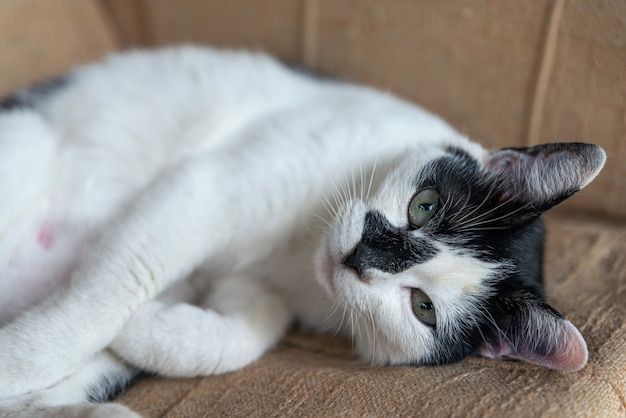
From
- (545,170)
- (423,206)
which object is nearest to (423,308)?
(423,206)

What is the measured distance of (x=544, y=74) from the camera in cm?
192

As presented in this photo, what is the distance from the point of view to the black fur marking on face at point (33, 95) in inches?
75.5

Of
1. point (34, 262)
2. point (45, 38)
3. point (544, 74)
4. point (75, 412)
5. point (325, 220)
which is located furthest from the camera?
point (45, 38)

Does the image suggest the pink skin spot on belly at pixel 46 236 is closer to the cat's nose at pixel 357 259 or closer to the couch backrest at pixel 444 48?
the couch backrest at pixel 444 48

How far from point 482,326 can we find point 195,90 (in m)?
1.24

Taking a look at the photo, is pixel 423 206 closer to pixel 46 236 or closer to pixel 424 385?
pixel 424 385

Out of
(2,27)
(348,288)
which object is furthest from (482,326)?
(2,27)

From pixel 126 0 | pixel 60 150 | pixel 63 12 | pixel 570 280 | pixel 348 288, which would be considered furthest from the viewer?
pixel 126 0

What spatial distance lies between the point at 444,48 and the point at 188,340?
137 centimetres

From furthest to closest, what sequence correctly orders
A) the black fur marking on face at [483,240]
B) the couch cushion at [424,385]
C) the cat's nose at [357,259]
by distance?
the black fur marking on face at [483,240]
the cat's nose at [357,259]
the couch cushion at [424,385]

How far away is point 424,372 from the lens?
1.45m

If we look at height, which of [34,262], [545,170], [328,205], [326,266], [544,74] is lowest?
[34,262]

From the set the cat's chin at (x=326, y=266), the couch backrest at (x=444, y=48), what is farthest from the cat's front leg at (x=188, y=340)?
the couch backrest at (x=444, y=48)

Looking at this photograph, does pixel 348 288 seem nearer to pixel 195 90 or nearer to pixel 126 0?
pixel 195 90
